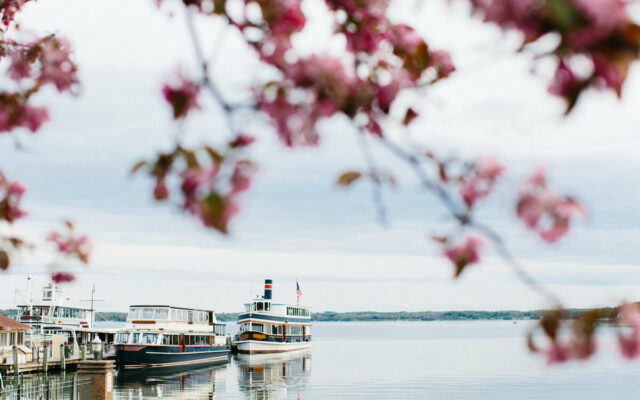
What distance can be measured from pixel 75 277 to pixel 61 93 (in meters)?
1.68

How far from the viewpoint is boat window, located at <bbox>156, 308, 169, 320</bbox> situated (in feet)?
158

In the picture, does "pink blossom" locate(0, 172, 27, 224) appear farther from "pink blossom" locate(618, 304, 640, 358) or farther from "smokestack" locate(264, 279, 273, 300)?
"smokestack" locate(264, 279, 273, 300)

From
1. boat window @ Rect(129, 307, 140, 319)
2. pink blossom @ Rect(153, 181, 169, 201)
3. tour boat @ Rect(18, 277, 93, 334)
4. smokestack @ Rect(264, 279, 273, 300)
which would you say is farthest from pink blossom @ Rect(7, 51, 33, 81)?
smokestack @ Rect(264, 279, 273, 300)

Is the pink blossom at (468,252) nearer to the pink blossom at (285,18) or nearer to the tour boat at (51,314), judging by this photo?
the pink blossom at (285,18)

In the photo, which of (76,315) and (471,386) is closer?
(471,386)

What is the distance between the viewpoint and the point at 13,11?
5.96 meters

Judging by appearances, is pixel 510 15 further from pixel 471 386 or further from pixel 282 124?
pixel 471 386

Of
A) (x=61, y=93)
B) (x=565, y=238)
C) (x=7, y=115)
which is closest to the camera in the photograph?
(x=565, y=238)

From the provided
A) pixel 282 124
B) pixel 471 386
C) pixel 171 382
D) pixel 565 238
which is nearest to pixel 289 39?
pixel 282 124

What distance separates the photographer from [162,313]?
4828 centimetres

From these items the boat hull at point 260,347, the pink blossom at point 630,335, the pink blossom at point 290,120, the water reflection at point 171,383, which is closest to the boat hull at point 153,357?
the water reflection at point 171,383

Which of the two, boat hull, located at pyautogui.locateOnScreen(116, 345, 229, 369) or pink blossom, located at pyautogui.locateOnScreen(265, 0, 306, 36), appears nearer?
pink blossom, located at pyautogui.locateOnScreen(265, 0, 306, 36)

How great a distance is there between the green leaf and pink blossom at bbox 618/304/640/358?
121 cm

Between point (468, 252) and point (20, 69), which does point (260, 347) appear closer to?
point (20, 69)
